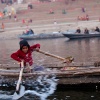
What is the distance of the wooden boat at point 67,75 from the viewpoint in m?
11.5

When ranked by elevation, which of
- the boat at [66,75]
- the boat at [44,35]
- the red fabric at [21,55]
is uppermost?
the red fabric at [21,55]

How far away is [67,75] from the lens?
11.7 metres

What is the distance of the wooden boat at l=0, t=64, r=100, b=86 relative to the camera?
37.6ft

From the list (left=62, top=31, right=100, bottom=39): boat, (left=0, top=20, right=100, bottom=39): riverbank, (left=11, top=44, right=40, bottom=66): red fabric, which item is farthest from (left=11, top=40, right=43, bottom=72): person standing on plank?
(left=0, top=20, right=100, bottom=39): riverbank

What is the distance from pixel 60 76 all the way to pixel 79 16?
111 feet

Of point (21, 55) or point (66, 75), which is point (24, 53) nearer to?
point (21, 55)

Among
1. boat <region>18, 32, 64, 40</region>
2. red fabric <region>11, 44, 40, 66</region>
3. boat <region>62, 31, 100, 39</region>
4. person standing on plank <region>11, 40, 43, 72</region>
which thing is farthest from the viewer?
boat <region>18, 32, 64, 40</region>

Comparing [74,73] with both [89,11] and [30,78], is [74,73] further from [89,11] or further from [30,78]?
[89,11]

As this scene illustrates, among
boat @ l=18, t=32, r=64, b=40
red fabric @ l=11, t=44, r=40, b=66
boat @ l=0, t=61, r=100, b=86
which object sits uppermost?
red fabric @ l=11, t=44, r=40, b=66

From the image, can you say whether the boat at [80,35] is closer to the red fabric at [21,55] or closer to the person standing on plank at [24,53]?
the person standing on plank at [24,53]

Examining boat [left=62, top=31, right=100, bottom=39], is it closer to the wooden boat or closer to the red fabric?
the wooden boat

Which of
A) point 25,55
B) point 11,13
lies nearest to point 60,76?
point 25,55

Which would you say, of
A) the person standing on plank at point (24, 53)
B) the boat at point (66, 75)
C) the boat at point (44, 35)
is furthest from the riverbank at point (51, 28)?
the person standing on plank at point (24, 53)

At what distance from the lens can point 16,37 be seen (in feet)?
134
